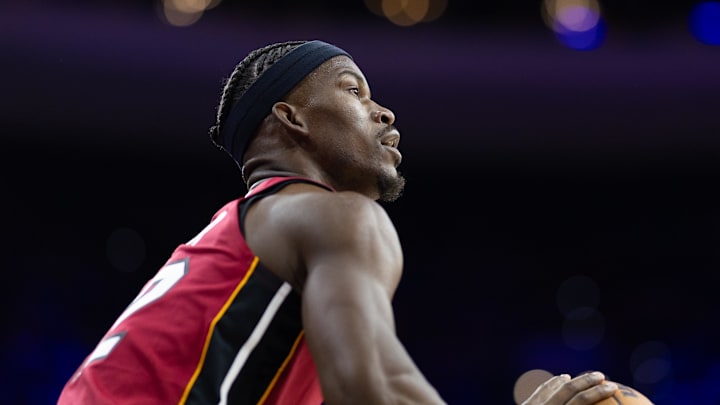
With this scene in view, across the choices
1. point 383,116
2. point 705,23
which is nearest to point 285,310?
point 383,116

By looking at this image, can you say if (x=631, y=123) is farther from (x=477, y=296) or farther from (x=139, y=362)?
(x=139, y=362)

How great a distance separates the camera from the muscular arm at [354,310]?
1.65m

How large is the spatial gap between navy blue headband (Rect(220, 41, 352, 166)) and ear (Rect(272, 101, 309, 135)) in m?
0.03

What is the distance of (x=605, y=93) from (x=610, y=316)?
2599 millimetres

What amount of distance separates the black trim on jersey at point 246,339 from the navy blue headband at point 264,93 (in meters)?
0.69

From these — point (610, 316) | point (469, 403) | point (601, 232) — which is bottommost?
point (469, 403)

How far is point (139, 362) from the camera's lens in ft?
6.46

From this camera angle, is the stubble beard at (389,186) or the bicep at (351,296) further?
the stubble beard at (389,186)

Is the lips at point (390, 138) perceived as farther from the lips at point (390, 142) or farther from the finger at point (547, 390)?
the finger at point (547, 390)

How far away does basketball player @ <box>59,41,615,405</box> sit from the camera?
1680 mm

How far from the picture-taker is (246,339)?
1.94 meters

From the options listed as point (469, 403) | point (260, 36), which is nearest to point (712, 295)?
point (469, 403)

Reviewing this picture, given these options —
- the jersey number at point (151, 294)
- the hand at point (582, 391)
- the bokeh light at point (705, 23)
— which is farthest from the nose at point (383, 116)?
the bokeh light at point (705, 23)

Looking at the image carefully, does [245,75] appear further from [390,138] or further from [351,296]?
[351,296]
